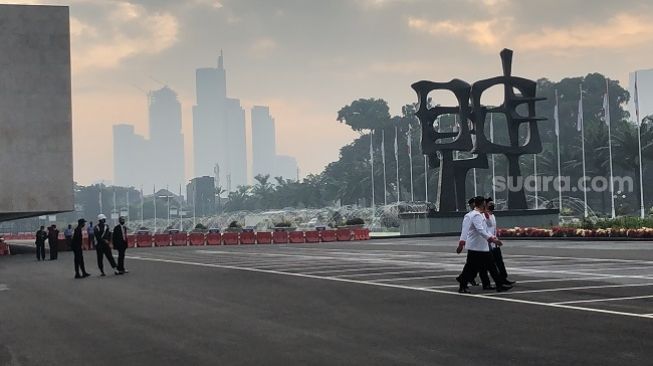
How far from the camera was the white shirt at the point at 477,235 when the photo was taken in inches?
559

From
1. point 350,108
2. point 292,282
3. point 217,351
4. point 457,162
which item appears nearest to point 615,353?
point 217,351

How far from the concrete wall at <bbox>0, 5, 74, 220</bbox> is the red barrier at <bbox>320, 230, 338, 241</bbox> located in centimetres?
1694

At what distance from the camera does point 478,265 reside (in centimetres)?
1427

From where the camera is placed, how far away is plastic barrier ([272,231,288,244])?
5425cm

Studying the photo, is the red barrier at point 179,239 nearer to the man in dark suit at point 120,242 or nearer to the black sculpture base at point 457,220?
the black sculpture base at point 457,220

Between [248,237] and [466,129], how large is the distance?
16.5 metres

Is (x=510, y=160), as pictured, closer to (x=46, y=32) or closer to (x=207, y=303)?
(x=46, y=32)

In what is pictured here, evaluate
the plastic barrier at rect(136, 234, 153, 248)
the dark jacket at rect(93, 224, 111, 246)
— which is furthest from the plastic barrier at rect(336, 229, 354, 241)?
the dark jacket at rect(93, 224, 111, 246)

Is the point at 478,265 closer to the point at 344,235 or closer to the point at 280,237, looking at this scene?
the point at 280,237

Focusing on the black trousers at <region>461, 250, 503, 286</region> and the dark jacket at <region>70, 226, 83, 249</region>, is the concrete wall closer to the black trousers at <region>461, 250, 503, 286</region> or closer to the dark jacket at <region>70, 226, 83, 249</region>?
the dark jacket at <region>70, 226, 83, 249</region>

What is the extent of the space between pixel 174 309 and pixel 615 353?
7.43 meters

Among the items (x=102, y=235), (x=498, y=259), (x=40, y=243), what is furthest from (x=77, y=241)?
(x=40, y=243)

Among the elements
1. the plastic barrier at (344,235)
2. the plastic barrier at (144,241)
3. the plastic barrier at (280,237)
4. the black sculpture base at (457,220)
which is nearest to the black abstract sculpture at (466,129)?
the black sculpture base at (457,220)

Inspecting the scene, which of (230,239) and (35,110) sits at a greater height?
(35,110)
